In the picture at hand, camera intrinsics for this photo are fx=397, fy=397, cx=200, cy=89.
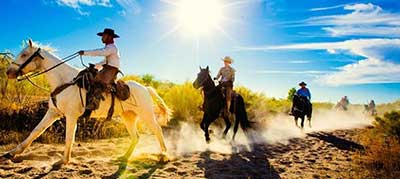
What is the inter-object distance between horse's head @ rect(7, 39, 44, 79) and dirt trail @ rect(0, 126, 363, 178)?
1687 millimetres

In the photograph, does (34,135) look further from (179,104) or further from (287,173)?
(179,104)

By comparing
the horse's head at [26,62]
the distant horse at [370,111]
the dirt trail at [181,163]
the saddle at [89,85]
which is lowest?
the dirt trail at [181,163]

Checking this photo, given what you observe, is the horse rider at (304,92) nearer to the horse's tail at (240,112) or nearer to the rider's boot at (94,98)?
the horse's tail at (240,112)

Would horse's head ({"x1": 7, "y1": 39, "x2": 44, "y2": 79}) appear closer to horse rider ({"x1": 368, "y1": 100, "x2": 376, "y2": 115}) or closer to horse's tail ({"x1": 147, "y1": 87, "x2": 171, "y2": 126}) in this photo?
horse's tail ({"x1": 147, "y1": 87, "x2": 171, "y2": 126})

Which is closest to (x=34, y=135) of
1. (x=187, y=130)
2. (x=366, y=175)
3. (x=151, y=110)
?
(x=151, y=110)

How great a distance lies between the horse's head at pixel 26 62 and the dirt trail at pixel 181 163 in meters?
1.69

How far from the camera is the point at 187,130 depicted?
1533cm

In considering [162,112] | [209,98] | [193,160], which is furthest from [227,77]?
[193,160]

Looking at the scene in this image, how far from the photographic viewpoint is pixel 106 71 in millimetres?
8086

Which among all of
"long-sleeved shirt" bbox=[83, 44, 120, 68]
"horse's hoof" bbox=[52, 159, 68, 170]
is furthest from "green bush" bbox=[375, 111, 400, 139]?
"horse's hoof" bbox=[52, 159, 68, 170]

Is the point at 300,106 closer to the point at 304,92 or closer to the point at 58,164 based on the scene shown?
the point at 304,92

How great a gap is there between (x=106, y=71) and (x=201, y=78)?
458cm

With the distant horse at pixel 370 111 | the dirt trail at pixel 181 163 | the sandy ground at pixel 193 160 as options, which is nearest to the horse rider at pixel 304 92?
the sandy ground at pixel 193 160

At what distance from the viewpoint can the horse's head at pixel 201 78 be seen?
12203mm
